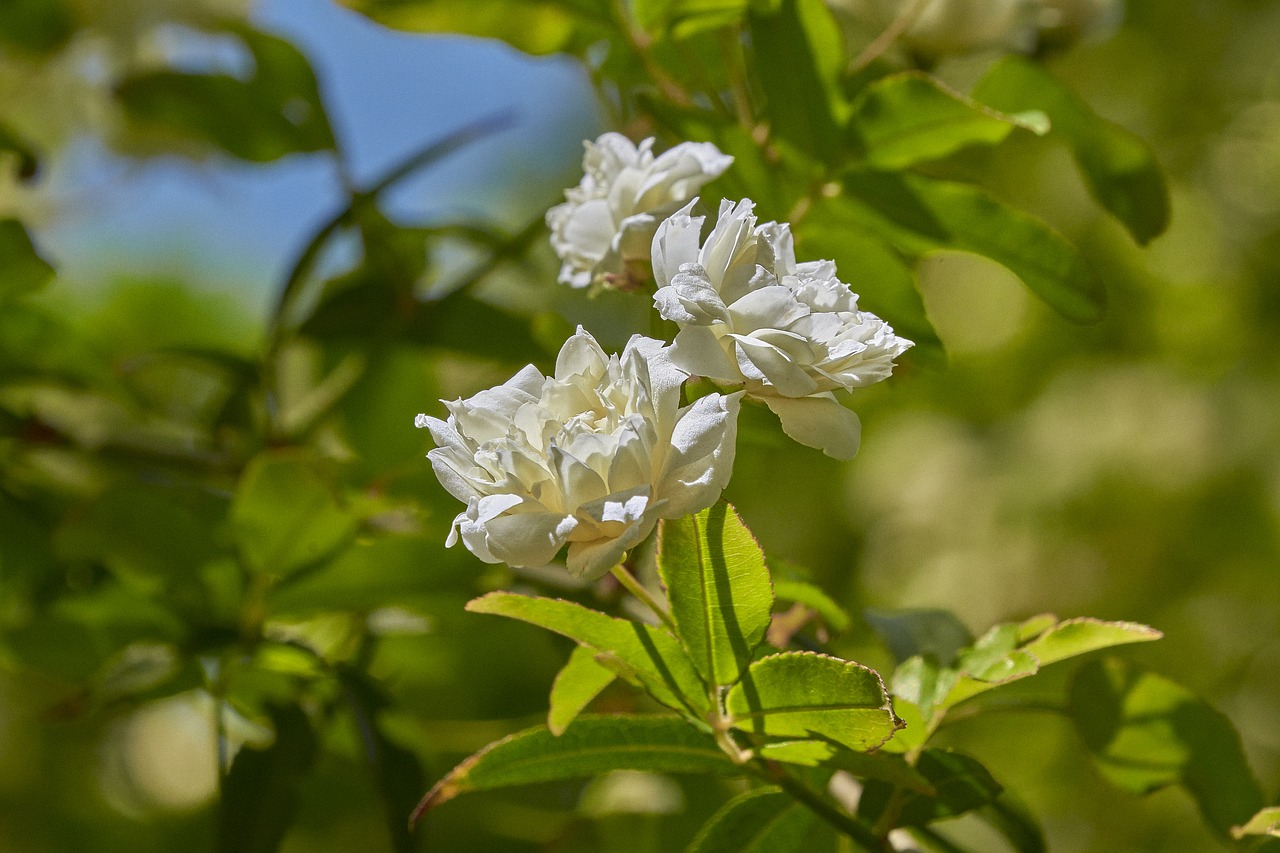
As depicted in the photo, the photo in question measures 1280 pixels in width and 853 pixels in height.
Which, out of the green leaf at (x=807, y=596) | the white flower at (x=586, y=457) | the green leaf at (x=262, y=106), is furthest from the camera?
the green leaf at (x=262, y=106)

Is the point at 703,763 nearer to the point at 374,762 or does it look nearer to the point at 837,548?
the point at 374,762

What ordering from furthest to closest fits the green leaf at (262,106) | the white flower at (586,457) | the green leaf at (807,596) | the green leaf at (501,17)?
the green leaf at (262,106)
the green leaf at (501,17)
the green leaf at (807,596)
the white flower at (586,457)

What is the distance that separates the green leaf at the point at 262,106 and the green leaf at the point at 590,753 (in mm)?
415

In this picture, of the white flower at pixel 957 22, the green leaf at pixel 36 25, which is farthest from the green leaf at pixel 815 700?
the green leaf at pixel 36 25

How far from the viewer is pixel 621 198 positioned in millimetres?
349

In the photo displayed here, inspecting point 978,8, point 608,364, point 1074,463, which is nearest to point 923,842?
point 608,364

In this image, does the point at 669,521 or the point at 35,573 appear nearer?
the point at 669,521

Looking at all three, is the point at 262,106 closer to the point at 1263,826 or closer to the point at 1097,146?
the point at 1097,146

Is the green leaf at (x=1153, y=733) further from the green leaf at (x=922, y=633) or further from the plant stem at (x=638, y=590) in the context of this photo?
the plant stem at (x=638, y=590)

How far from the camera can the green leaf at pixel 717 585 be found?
0.96 feet

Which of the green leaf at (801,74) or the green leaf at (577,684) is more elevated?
the green leaf at (801,74)

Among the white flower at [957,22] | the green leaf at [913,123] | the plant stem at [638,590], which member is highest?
the white flower at [957,22]

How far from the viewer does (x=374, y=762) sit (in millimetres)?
449

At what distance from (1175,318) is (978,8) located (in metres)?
1.12
